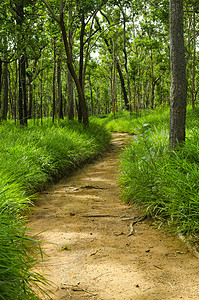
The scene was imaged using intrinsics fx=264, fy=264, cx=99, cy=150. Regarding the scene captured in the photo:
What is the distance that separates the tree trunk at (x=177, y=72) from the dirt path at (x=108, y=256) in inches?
51.6

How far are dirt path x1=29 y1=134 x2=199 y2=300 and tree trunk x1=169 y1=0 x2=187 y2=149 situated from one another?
4.30ft

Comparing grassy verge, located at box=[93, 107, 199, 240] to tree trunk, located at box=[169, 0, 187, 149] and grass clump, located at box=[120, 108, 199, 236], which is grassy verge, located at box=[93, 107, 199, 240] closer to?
grass clump, located at box=[120, 108, 199, 236]

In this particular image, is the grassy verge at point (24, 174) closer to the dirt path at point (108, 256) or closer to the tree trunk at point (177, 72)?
the dirt path at point (108, 256)

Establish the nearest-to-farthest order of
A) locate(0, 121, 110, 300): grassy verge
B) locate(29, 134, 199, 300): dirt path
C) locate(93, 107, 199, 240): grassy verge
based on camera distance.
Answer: locate(0, 121, 110, 300): grassy verge < locate(29, 134, 199, 300): dirt path < locate(93, 107, 199, 240): grassy verge

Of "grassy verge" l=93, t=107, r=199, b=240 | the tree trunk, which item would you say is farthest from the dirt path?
the tree trunk

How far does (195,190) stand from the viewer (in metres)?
2.67

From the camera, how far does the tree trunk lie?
3.58 meters

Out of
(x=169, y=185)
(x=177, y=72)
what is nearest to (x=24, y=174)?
(x=169, y=185)

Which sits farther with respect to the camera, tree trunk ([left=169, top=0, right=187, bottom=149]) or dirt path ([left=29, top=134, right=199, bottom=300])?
tree trunk ([left=169, top=0, right=187, bottom=149])

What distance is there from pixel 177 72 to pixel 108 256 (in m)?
2.58

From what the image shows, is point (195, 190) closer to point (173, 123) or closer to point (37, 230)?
point (173, 123)

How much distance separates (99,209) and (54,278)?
68.6 inches

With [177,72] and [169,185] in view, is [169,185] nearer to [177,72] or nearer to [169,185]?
[169,185]

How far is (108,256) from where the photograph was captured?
2416 mm
